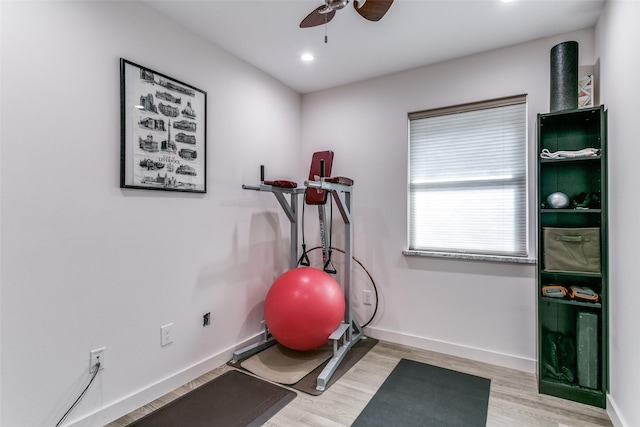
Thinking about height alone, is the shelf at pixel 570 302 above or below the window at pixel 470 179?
below

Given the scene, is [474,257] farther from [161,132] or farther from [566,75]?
[161,132]

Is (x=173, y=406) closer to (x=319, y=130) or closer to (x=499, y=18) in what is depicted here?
(x=319, y=130)

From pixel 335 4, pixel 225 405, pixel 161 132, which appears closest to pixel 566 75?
pixel 335 4

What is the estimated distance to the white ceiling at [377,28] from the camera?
2.10 m

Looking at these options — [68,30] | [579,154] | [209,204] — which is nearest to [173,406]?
[209,204]

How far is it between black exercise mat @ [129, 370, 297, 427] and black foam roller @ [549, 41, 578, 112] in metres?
2.68

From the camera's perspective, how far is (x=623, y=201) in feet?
5.84

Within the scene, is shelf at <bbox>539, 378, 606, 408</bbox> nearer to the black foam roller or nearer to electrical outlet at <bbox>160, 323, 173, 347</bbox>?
the black foam roller

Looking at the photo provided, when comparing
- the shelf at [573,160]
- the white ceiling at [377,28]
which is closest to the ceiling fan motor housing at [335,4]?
the white ceiling at [377,28]

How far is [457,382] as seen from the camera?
7.75 feet

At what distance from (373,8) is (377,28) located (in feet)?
2.70

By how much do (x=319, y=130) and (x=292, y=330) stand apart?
6.91ft

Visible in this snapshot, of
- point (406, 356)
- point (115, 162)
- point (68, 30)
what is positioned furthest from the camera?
point (406, 356)

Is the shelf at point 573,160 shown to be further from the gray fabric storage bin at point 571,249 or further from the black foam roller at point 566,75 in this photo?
the gray fabric storage bin at point 571,249
